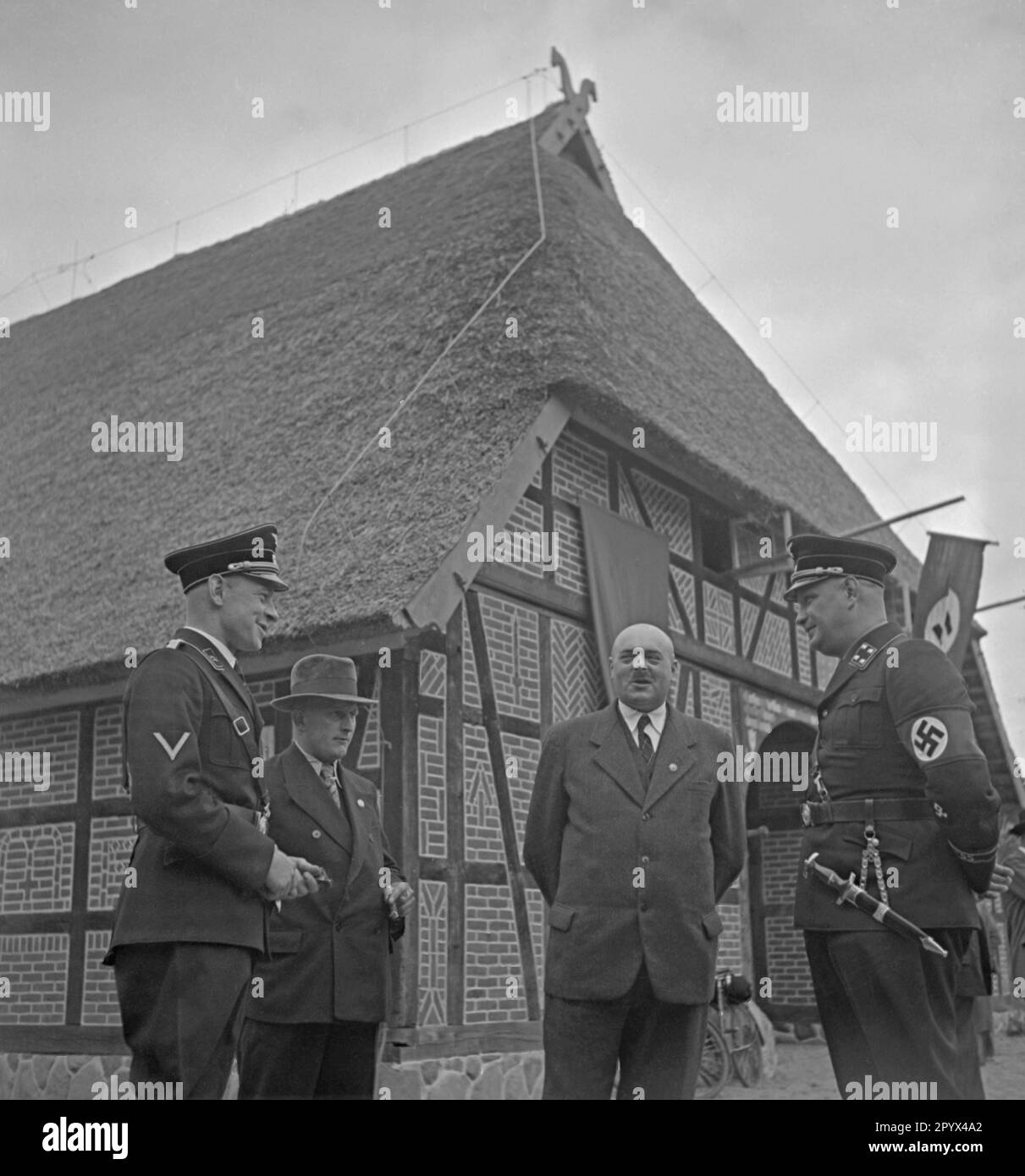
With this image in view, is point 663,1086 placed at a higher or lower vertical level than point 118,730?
lower

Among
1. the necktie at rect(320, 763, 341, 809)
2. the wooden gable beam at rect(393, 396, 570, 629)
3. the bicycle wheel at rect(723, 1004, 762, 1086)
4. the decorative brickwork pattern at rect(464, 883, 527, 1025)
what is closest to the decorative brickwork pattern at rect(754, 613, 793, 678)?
the bicycle wheel at rect(723, 1004, 762, 1086)

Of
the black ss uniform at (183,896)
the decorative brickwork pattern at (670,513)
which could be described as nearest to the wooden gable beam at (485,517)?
the decorative brickwork pattern at (670,513)

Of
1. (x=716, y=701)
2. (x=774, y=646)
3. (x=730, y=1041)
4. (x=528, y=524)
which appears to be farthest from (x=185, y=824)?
(x=774, y=646)

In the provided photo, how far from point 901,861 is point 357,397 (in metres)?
6.34

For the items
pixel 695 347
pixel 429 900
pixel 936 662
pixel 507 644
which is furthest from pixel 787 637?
pixel 936 662

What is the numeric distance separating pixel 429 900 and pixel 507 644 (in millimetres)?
1711

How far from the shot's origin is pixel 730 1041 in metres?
9.52

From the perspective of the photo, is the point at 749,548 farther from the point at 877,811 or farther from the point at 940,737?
the point at 940,737

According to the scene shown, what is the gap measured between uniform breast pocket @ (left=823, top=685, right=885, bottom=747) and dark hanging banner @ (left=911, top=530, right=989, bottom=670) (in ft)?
20.9

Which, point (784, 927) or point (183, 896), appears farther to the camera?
point (784, 927)

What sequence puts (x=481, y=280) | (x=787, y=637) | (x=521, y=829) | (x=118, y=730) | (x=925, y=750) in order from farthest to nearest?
(x=787, y=637) → (x=481, y=280) → (x=118, y=730) → (x=521, y=829) → (x=925, y=750)

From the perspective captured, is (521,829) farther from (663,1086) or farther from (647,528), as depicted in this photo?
(663,1086)

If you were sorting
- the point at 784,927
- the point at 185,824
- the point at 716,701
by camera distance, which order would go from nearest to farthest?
the point at 185,824 < the point at 716,701 < the point at 784,927

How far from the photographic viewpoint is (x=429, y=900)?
24.7ft
